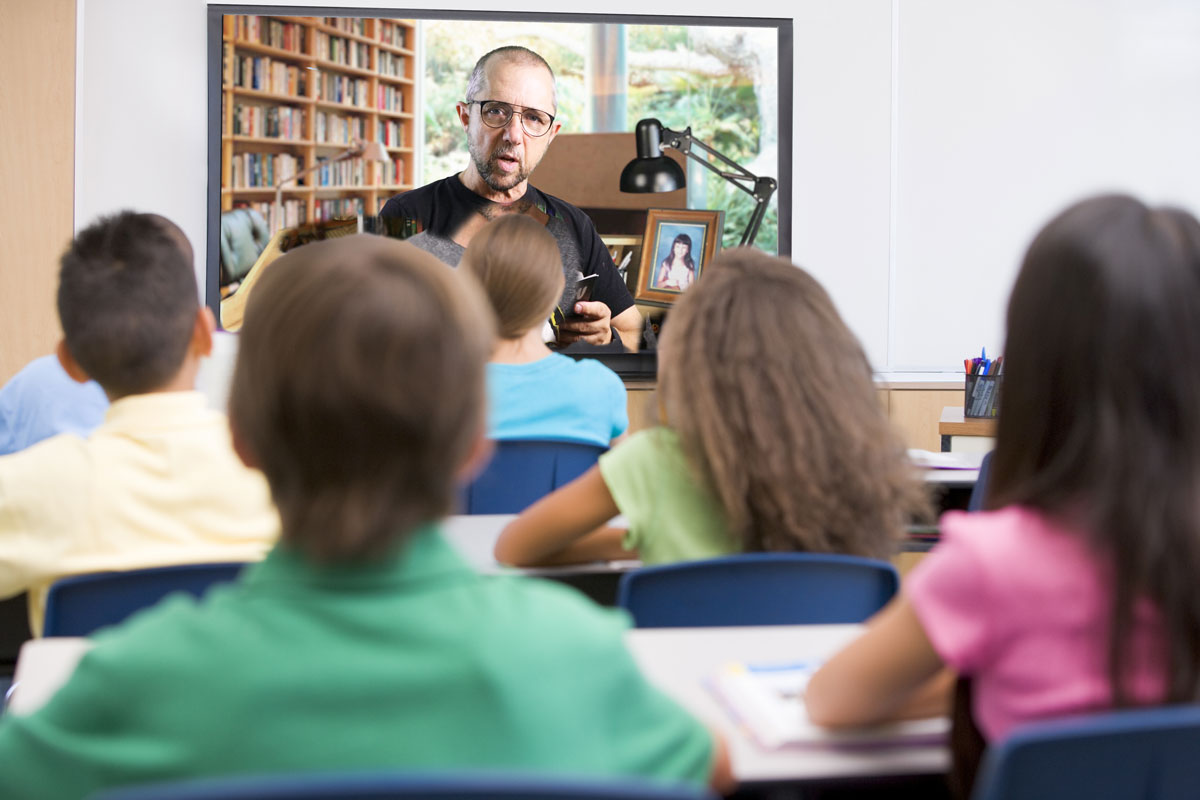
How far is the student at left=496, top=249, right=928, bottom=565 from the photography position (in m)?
1.67

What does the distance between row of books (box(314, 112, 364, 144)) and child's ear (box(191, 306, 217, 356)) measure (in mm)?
3059

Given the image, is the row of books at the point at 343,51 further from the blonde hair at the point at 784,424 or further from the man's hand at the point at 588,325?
the blonde hair at the point at 784,424

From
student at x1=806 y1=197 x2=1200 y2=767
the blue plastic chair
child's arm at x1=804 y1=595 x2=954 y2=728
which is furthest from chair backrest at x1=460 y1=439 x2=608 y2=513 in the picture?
the blue plastic chair

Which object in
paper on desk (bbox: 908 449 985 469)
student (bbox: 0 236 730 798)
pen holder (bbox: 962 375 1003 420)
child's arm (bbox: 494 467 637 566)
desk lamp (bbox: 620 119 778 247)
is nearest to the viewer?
student (bbox: 0 236 730 798)

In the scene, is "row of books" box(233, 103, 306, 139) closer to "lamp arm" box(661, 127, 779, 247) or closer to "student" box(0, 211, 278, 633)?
"lamp arm" box(661, 127, 779, 247)

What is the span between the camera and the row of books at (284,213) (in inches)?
188

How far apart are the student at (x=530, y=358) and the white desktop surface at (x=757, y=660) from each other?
1.25 metres

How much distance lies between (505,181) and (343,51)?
822 millimetres

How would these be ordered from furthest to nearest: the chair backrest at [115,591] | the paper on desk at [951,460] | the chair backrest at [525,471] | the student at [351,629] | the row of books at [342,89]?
the row of books at [342,89], the paper on desk at [951,460], the chair backrest at [525,471], the chair backrest at [115,591], the student at [351,629]

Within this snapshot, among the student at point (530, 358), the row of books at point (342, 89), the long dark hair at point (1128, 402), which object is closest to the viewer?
the long dark hair at point (1128, 402)

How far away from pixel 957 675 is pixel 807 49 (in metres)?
4.44

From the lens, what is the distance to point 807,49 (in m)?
5.16

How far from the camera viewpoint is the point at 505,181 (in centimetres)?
496

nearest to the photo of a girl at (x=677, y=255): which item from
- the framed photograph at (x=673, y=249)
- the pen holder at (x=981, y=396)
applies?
the framed photograph at (x=673, y=249)
